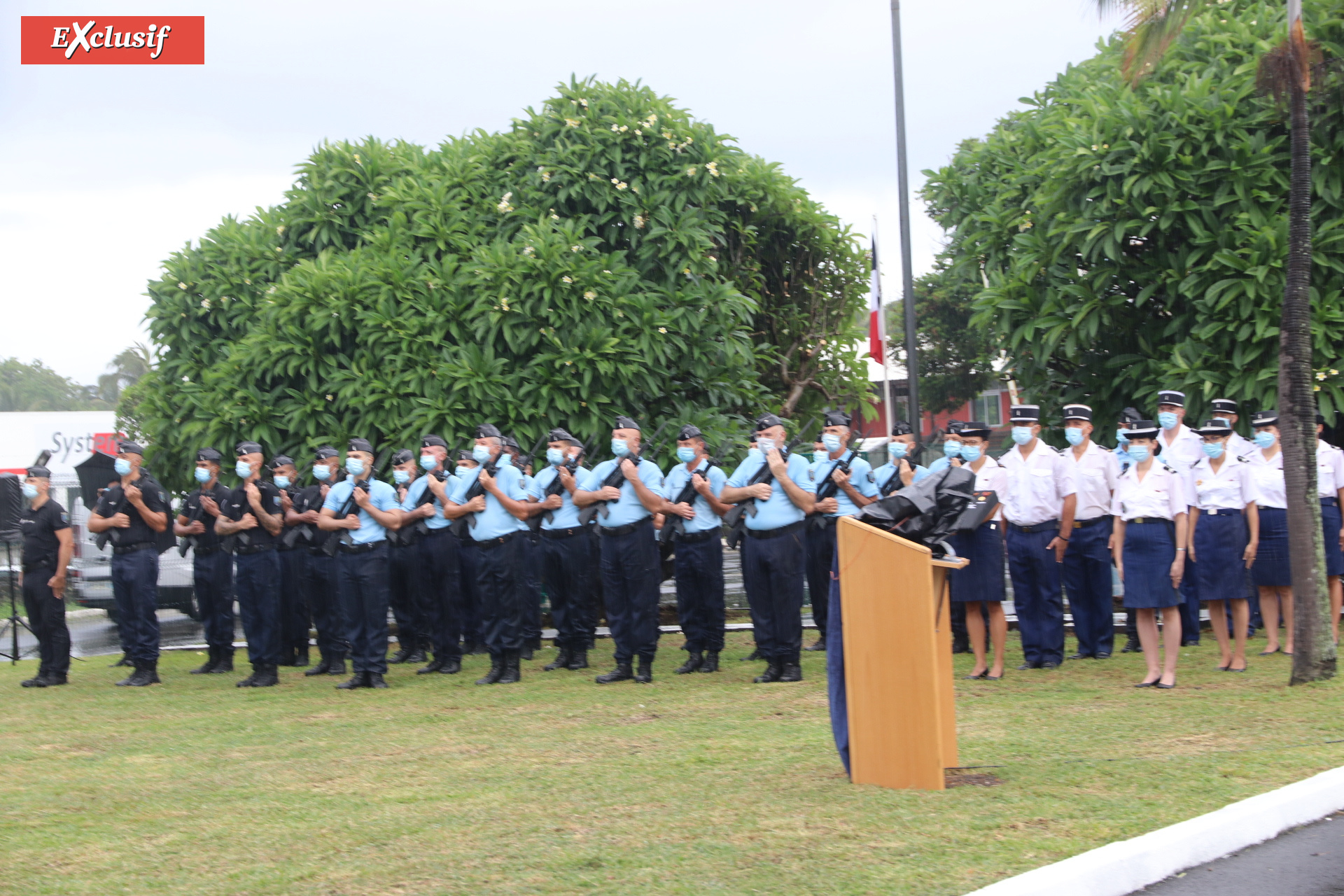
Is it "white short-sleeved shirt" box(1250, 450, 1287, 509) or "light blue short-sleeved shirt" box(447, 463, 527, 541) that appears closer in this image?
"white short-sleeved shirt" box(1250, 450, 1287, 509)

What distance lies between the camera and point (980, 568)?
9.76 metres

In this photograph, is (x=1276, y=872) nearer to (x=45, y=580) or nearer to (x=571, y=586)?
(x=571, y=586)

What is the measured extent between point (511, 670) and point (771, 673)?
2.31 meters

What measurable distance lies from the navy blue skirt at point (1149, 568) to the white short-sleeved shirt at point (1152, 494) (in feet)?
0.29

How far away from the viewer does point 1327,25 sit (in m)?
12.2

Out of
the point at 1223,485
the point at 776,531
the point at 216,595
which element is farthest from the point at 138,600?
the point at 1223,485

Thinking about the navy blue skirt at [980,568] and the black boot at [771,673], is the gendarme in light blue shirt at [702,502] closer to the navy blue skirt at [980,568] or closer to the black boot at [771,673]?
the black boot at [771,673]

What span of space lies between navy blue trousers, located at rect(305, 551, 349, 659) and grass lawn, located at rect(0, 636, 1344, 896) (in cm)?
189

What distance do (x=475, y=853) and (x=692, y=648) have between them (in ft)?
19.9

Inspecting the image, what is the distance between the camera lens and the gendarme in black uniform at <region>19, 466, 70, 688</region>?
11898mm

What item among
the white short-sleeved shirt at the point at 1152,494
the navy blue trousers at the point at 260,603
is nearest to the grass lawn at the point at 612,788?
the white short-sleeved shirt at the point at 1152,494

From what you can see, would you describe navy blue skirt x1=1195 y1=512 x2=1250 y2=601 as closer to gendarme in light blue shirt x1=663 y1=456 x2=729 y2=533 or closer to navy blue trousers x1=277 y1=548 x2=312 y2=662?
gendarme in light blue shirt x1=663 y1=456 x2=729 y2=533

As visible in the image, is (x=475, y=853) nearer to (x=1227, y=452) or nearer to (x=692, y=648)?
(x=692, y=648)

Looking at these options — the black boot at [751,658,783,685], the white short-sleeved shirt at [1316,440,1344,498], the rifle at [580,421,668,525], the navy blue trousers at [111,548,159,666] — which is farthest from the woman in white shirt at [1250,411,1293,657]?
the navy blue trousers at [111,548,159,666]
